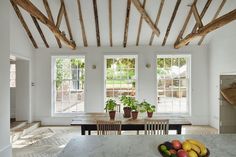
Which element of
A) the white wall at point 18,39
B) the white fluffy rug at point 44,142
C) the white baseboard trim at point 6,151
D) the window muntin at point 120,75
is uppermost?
the white wall at point 18,39

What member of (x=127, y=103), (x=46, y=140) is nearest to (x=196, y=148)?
(x=127, y=103)

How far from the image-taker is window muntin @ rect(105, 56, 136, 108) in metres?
7.65

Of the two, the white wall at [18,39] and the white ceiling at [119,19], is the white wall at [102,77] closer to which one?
the white ceiling at [119,19]

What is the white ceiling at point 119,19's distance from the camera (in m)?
5.70

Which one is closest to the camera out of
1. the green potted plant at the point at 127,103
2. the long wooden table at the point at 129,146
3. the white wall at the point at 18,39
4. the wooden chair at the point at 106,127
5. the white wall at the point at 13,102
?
the long wooden table at the point at 129,146

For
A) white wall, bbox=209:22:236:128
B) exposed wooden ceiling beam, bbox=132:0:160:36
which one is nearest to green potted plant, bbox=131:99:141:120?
exposed wooden ceiling beam, bbox=132:0:160:36

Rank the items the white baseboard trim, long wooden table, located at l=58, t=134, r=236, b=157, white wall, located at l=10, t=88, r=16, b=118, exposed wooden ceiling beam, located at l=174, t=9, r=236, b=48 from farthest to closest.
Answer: white wall, located at l=10, t=88, r=16, b=118
exposed wooden ceiling beam, located at l=174, t=9, r=236, b=48
the white baseboard trim
long wooden table, located at l=58, t=134, r=236, b=157

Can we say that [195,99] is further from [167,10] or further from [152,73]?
[167,10]

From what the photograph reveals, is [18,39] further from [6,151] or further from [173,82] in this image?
[173,82]

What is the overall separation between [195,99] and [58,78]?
4.81 m

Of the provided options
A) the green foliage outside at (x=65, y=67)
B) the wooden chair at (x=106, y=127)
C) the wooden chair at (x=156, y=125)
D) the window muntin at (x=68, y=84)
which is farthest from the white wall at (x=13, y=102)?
the wooden chair at (x=156, y=125)

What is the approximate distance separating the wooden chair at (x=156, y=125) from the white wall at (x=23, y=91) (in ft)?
16.2

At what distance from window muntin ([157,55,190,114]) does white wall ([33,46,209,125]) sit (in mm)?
227

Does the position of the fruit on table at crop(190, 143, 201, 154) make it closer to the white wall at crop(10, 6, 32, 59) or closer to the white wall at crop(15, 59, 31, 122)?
the white wall at crop(10, 6, 32, 59)
